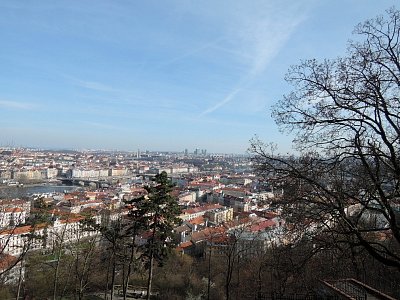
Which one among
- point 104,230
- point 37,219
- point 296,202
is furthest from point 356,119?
point 37,219

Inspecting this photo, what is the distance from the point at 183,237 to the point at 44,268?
2437 centimetres

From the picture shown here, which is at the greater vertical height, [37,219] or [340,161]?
[340,161]

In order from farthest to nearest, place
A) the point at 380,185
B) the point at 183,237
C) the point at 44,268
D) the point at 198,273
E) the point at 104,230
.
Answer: the point at 183,237 < the point at 198,273 < the point at 44,268 < the point at 104,230 < the point at 380,185

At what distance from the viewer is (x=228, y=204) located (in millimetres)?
85000

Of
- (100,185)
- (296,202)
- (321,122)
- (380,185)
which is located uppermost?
(321,122)

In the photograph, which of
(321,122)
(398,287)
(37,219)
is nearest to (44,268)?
(37,219)

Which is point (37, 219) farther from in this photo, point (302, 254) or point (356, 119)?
point (356, 119)

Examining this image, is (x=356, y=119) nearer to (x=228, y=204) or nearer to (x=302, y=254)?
(x=302, y=254)

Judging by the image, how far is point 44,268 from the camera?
2284 centimetres

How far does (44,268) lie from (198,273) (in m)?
10.6

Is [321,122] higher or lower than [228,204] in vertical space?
higher

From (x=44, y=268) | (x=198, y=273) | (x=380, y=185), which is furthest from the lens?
(x=198, y=273)

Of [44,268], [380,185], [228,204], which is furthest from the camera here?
[228,204]

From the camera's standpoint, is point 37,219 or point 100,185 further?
point 100,185
